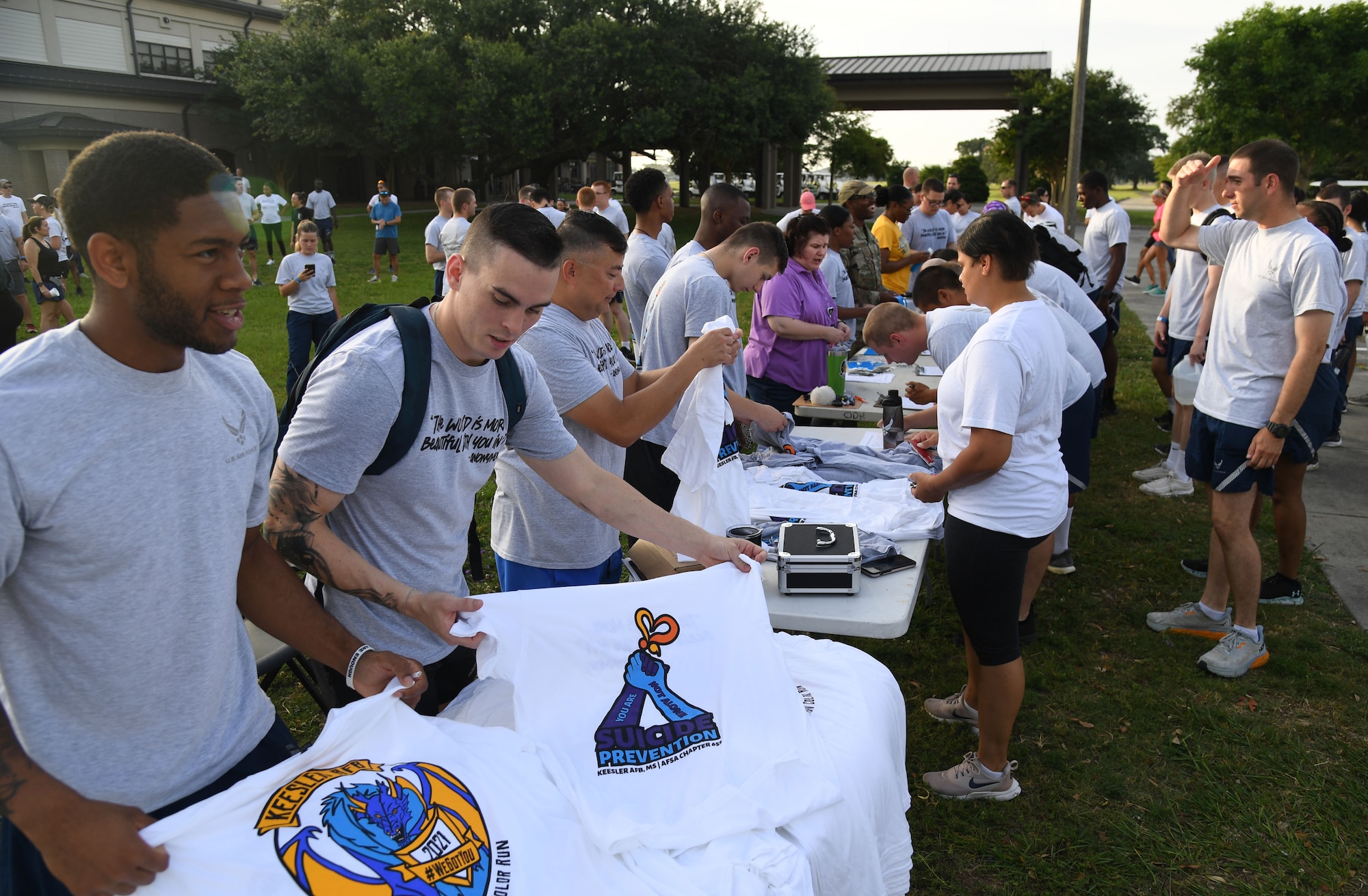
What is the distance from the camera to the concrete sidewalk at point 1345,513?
4.91 m

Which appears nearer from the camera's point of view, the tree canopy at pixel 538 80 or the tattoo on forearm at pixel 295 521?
the tattoo on forearm at pixel 295 521

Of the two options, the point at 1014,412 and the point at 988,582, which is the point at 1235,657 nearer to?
the point at 988,582

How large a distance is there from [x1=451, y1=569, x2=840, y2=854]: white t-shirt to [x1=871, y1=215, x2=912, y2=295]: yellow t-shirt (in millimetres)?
7540

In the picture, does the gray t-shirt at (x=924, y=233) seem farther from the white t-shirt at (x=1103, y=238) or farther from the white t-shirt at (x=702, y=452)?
the white t-shirt at (x=702, y=452)

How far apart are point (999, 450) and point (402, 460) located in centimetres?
178

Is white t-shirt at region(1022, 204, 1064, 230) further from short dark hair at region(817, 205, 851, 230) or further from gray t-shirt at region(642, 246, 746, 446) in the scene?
gray t-shirt at region(642, 246, 746, 446)

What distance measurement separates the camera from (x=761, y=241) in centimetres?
404

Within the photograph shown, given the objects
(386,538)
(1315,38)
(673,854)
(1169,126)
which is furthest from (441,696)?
(1169,126)

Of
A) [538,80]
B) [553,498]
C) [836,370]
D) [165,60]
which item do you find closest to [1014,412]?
[553,498]

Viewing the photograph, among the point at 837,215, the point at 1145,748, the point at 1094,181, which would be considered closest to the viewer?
the point at 1145,748

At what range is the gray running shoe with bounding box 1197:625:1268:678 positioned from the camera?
398 cm

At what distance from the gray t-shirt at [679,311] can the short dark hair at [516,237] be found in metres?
1.79

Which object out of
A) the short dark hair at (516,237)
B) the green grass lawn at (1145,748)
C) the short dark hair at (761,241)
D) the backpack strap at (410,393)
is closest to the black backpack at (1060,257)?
the green grass lawn at (1145,748)

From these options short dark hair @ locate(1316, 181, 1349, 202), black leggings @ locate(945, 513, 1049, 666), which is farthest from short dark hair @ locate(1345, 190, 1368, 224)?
black leggings @ locate(945, 513, 1049, 666)
